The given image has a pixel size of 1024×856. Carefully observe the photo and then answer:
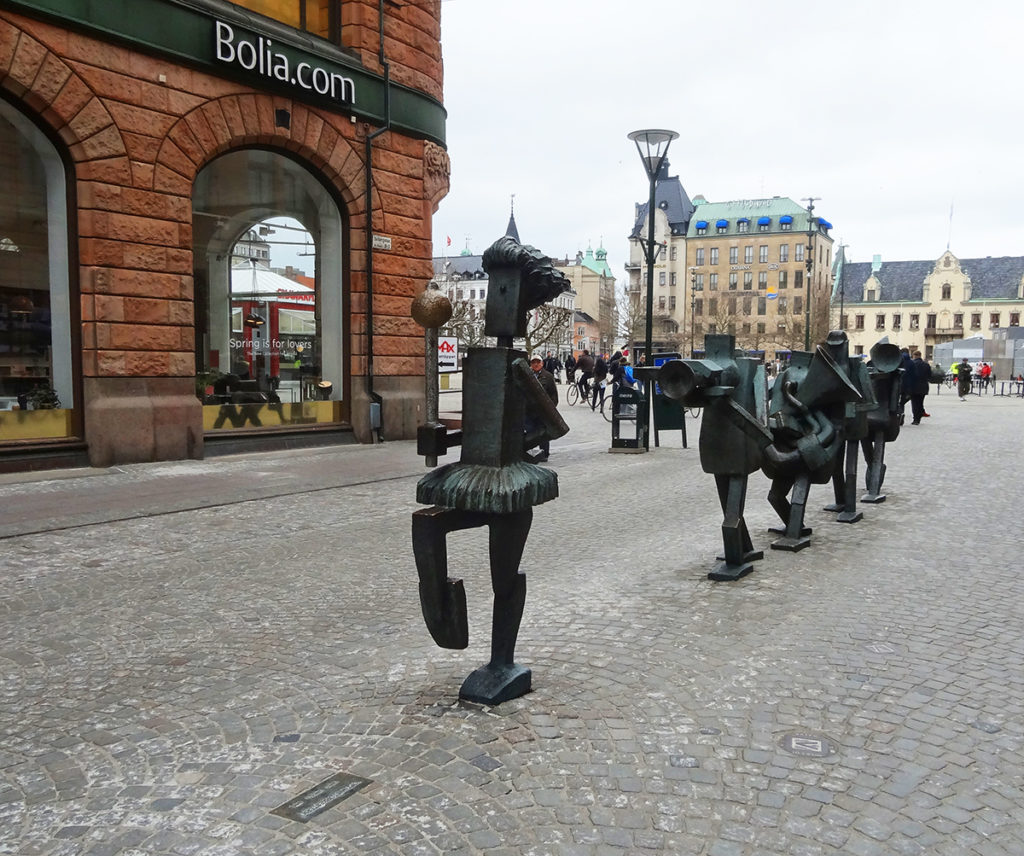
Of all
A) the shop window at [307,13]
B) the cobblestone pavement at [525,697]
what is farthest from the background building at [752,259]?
the cobblestone pavement at [525,697]

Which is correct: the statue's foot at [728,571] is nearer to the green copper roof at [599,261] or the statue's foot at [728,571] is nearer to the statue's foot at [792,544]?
the statue's foot at [792,544]

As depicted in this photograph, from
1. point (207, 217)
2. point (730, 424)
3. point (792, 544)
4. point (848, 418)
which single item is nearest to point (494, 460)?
point (730, 424)

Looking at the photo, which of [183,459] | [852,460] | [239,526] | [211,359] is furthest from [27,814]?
[211,359]

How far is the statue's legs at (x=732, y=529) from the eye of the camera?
258 inches

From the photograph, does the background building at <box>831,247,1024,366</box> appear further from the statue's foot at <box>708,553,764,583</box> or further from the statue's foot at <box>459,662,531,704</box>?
the statue's foot at <box>459,662,531,704</box>

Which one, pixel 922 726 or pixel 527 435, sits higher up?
pixel 527 435

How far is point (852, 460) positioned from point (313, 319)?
9953 millimetres

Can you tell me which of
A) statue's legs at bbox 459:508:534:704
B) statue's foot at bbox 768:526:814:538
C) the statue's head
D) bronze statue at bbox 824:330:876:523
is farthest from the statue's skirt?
bronze statue at bbox 824:330:876:523

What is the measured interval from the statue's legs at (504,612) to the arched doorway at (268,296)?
1044 centimetres

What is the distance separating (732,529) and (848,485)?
3108 mm

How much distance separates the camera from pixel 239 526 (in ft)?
28.0

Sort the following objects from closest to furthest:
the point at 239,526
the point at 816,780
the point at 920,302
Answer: the point at 816,780
the point at 239,526
the point at 920,302

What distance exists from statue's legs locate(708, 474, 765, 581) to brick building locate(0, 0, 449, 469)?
8.74 m

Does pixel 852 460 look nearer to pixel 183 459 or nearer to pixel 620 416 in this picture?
pixel 620 416
